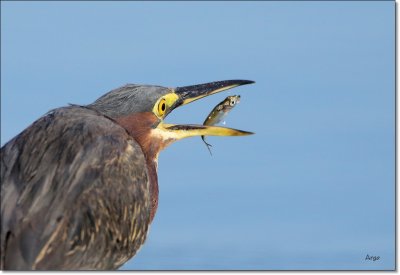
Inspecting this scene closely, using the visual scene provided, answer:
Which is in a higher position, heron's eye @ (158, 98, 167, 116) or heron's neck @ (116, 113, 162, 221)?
heron's eye @ (158, 98, 167, 116)

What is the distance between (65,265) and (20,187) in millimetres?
853

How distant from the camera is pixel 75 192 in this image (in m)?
10.4

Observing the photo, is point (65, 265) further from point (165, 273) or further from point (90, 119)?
point (90, 119)

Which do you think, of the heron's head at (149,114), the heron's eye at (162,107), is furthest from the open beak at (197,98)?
the heron's eye at (162,107)

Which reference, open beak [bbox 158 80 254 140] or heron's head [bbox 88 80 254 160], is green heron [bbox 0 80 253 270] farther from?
open beak [bbox 158 80 254 140]

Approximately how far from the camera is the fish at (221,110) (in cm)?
1306

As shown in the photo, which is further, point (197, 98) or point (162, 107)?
point (197, 98)

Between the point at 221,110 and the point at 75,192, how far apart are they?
329 cm

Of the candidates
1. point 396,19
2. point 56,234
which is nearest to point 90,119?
point 56,234

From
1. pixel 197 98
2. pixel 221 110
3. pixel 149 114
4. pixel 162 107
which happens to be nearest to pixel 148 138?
pixel 149 114

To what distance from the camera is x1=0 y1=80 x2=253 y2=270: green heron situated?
1007 centimetres

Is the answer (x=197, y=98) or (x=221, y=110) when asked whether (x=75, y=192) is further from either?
(x=221, y=110)

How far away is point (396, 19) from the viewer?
13.2 m

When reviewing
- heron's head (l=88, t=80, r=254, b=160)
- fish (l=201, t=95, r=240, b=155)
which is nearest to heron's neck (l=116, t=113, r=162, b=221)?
heron's head (l=88, t=80, r=254, b=160)
